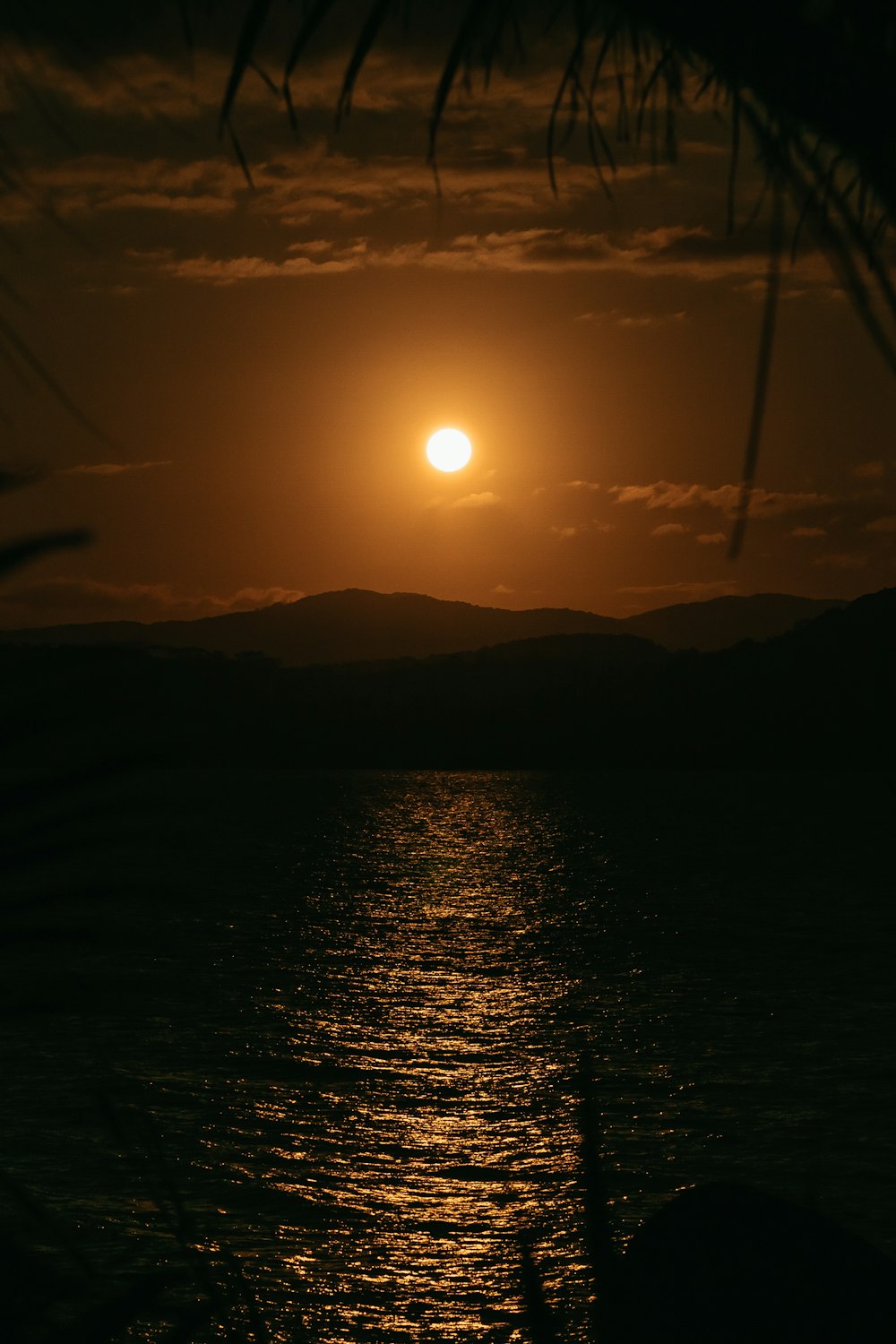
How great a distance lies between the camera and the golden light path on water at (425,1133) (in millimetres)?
30641

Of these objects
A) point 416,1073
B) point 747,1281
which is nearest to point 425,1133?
point 416,1073

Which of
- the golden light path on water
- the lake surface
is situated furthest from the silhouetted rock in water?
the golden light path on water

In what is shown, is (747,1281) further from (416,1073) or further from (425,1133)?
(416,1073)

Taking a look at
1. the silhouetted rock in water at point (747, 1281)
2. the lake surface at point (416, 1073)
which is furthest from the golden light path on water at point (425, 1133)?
the silhouetted rock in water at point (747, 1281)

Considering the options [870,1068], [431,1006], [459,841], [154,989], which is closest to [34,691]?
[154,989]

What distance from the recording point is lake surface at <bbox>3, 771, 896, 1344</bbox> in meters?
7.23

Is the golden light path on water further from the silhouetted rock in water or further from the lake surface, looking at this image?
the silhouetted rock in water

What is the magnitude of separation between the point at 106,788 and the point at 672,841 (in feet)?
541

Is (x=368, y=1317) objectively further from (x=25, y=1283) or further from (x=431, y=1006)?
(x=431, y=1006)

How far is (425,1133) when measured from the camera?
139 feet

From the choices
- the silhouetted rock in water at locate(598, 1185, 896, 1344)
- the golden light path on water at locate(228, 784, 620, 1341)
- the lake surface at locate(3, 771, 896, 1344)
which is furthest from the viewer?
the golden light path on water at locate(228, 784, 620, 1341)

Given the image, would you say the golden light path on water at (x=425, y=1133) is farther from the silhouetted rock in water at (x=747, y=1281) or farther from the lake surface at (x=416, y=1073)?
the silhouetted rock in water at (x=747, y=1281)

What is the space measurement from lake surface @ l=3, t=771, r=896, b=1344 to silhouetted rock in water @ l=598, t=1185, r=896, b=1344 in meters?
0.11

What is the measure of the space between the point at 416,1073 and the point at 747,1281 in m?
49.8
